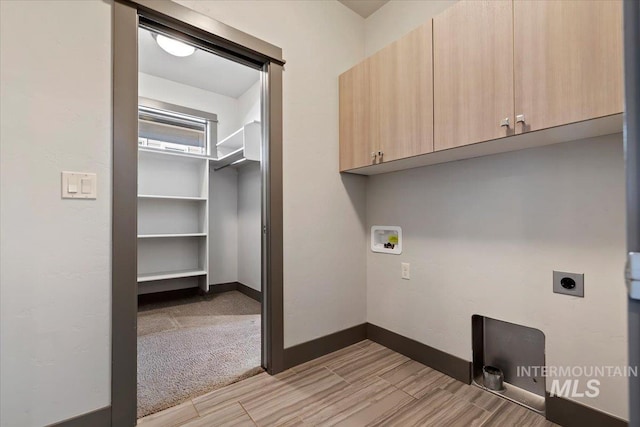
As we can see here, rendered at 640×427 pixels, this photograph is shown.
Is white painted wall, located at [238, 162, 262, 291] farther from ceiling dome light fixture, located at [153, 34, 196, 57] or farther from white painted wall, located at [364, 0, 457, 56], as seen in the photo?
white painted wall, located at [364, 0, 457, 56]

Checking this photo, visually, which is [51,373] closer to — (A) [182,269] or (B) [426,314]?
(B) [426,314]

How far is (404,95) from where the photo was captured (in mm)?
1724

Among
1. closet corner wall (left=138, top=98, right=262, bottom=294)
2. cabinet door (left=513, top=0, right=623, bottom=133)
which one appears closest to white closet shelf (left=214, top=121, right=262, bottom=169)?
closet corner wall (left=138, top=98, right=262, bottom=294)

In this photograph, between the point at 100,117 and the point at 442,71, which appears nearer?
the point at 100,117

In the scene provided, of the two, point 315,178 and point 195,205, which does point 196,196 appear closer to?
point 195,205

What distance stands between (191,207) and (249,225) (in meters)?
0.78

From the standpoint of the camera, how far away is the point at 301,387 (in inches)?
65.2

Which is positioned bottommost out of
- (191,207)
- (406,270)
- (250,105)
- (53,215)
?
(406,270)

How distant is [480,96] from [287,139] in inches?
44.8

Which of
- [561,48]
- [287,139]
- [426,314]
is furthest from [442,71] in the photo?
[426,314]

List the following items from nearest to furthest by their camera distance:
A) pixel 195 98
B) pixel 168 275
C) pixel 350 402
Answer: pixel 350 402, pixel 168 275, pixel 195 98

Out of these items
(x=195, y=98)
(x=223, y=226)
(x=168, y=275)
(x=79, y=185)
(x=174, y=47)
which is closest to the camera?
(x=79, y=185)

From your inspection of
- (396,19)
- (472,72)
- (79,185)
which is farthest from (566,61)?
(79,185)

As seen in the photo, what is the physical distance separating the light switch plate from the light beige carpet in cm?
111
